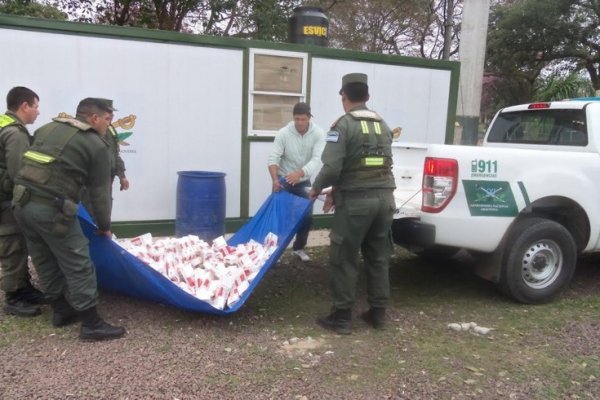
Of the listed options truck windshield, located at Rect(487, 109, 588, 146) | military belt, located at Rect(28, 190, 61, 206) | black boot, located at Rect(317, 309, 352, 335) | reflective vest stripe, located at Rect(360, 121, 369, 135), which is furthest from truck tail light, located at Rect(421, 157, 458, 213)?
military belt, located at Rect(28, 190, 61, 206)

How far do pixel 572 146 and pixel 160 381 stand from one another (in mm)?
4166

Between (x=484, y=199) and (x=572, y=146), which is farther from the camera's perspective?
(x=572, y=146)

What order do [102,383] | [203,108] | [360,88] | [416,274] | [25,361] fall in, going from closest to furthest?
[102,383], [25,361], [360,88], [416,274], [203,108]

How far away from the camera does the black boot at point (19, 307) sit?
420cm

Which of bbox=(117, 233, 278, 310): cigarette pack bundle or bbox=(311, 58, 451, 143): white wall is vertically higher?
bbox=(311, 58, 451, 143): white wall

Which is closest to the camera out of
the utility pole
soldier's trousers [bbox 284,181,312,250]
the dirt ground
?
the dirt ground

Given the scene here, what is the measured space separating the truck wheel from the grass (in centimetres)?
16

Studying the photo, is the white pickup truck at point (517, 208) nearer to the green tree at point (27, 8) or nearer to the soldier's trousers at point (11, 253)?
the soldier's trousers at point (11, 253)

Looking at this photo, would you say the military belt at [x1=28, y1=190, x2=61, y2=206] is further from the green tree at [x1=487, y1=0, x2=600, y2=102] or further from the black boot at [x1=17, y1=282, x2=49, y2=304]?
the green tree at [x1=487, y1=0, x2=600, y2=102]

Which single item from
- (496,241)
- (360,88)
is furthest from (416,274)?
(360,88)

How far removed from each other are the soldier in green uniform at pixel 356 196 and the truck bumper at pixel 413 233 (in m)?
0.50

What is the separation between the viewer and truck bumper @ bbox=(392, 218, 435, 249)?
4.50 m

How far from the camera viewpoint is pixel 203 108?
645 centimetres

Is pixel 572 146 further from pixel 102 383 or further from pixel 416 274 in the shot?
pixel 102 383
